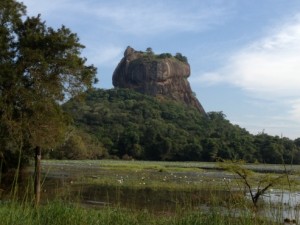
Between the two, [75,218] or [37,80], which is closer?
[75,218]

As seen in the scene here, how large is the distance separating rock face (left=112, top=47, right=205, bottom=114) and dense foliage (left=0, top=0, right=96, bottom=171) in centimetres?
13783

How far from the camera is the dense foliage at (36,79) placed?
20.1 meters

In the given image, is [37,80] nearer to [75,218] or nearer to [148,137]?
[75,218]

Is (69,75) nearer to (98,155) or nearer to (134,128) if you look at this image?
(98,155)

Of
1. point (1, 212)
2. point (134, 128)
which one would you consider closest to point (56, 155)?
point (134, 128)

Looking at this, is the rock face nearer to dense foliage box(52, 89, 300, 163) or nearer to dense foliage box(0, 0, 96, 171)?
dense foliage box(52, 89, 300, 163)

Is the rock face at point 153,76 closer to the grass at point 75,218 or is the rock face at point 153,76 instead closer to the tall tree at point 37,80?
the tall tree at point 37,80

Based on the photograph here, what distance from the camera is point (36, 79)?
66.9 ft

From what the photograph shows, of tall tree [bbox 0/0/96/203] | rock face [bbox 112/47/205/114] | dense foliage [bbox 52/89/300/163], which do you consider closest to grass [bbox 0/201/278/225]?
tall tree [bbox 0/0/96/203]

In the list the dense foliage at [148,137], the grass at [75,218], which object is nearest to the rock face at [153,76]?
the dense foliage at [148,137]

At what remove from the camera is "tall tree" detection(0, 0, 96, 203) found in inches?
792

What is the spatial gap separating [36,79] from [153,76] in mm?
141972

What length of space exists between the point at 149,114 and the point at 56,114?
8453 centimetres

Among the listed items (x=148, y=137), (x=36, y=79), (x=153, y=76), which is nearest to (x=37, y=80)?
(x=36, y=79)
